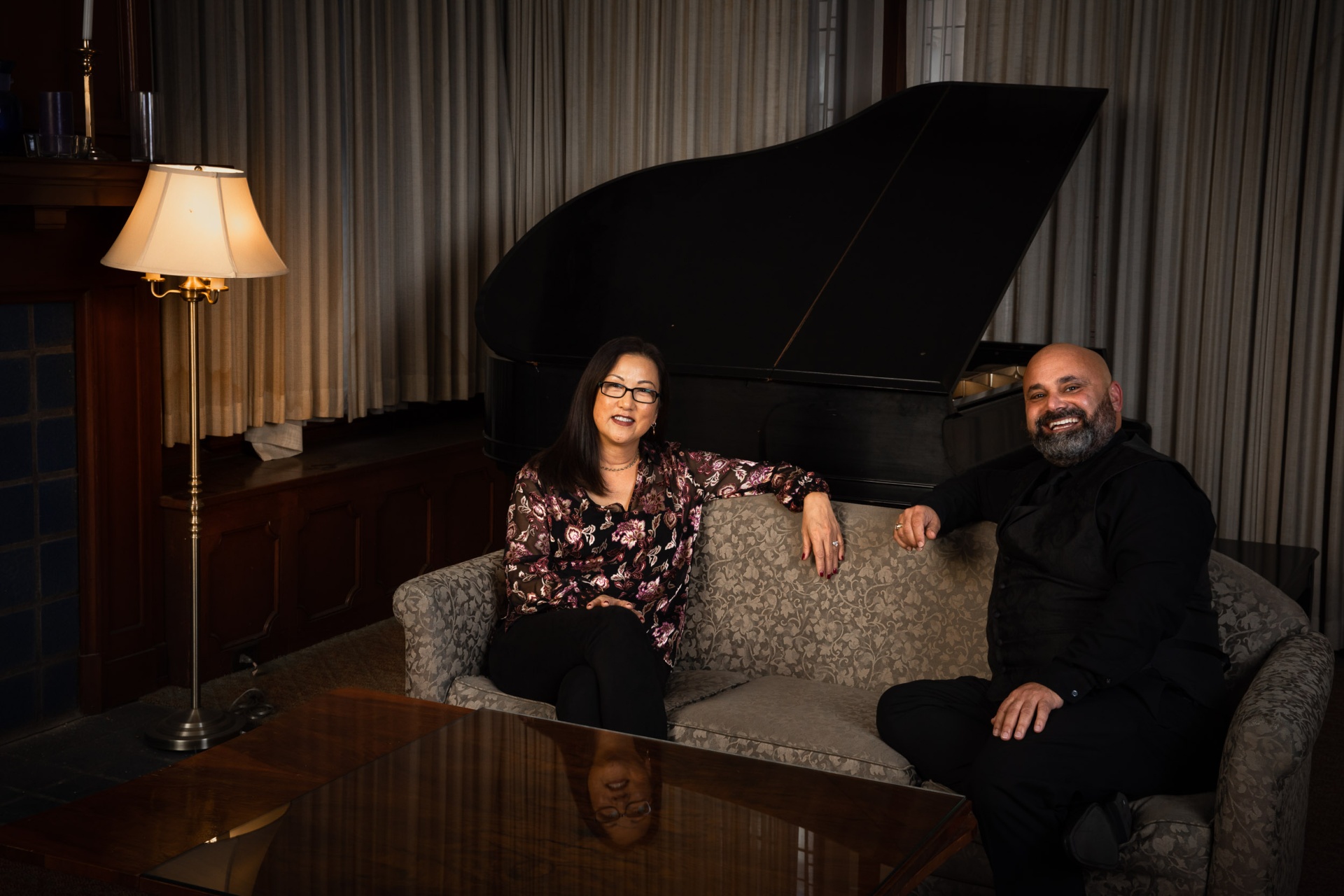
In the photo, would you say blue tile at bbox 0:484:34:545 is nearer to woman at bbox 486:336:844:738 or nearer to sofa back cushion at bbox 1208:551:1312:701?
woman at bbox 486:336:844:738

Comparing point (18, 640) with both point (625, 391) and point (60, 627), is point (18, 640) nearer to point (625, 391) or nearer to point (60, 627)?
point (60, 627)

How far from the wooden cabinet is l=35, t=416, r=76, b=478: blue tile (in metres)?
0.34

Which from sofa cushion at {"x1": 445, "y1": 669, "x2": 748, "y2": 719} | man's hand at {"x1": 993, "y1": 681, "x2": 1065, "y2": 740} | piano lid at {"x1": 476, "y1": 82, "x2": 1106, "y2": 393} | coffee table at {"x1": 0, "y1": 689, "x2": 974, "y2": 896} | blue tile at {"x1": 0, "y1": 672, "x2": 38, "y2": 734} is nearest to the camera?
coffee table at {"x1": 0, "y1": 689, "x2": 974, "y2": 896}

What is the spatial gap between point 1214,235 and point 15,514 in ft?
12.9

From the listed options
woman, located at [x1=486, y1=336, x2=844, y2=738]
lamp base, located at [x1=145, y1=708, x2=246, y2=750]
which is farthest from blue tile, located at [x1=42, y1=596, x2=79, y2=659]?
woman, located at [x1=486, y1=336, x2=844, y2=738]

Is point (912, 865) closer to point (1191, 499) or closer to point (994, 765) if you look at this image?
point (994, 765)

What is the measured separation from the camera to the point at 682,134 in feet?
18.0

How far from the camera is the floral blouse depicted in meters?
2.71

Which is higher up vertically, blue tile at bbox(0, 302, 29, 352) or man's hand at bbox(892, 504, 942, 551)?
blue tile at bbox(0, 302, 29, 352)

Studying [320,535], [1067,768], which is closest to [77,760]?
[320,535]

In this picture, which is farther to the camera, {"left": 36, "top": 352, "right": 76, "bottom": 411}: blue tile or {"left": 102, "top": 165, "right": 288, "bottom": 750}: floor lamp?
{"left": 36, "top": 352, "right": 76, "bottom": 411}: blue tile

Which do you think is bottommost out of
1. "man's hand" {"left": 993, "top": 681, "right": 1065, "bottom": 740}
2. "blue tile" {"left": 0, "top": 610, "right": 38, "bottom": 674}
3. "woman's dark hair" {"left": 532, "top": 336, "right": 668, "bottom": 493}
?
"blue tile" {"left": 0, "top": 610, "right": 38, "bottom": 674}

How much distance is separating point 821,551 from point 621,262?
1429 millimetres

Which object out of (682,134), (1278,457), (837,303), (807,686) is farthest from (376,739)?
(682,134)
